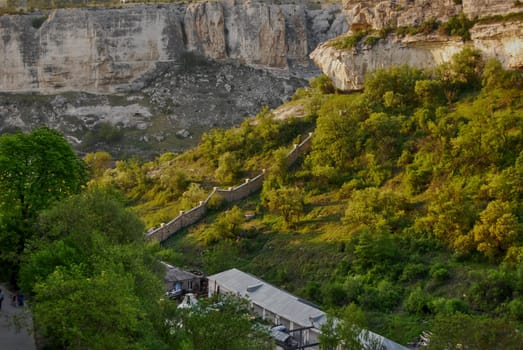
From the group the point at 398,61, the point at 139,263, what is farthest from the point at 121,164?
the point at 139,263

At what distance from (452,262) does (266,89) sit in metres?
52.3

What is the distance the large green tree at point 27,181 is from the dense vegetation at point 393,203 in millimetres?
8090

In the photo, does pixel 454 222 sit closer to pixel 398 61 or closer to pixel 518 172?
pixel 518 172

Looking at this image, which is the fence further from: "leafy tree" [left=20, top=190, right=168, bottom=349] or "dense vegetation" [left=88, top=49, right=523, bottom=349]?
"leafy tree" [left=20, top=190, right=168, bottom=349]

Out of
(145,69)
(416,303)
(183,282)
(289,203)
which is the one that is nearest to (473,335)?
(416,303)

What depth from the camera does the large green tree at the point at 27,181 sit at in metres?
24.5

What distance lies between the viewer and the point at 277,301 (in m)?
27.4

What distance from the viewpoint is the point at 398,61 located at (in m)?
42.1

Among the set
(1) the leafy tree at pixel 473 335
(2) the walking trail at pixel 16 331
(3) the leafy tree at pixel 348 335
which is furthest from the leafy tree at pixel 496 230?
(2) the walking trail at pixel 16 331

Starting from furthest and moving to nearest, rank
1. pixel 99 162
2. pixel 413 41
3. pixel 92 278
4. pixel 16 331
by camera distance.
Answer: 1. pixel 99 162
2. pixel 413 41
3. pixel 16 331
4. pixel 92 278

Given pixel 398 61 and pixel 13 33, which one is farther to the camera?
pixel 13 33

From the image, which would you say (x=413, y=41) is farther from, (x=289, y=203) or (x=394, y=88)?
(x=289, y=203)

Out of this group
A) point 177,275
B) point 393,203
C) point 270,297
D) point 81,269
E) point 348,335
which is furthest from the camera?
point 177,275

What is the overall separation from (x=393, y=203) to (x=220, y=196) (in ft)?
35.5
